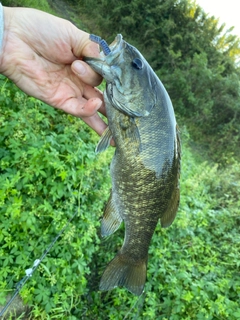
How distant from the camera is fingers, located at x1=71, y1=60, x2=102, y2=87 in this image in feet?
5.73

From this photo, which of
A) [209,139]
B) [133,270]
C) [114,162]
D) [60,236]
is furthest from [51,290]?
[209,139]

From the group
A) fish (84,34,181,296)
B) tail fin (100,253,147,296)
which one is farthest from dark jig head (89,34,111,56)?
→ tail fin (100,253,147,296)

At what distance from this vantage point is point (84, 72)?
5.79 ft

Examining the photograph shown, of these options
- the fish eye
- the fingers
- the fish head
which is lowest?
the fingers

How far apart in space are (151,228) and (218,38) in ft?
58.1

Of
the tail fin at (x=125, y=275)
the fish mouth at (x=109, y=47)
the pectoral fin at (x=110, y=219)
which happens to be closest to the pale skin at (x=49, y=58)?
the fish mouth at (x=109, y=47)

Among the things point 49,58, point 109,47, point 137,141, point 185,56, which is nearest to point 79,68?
point 109,47

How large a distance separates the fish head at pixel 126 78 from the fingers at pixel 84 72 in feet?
0.31

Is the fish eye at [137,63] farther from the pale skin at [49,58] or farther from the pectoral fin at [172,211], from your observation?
the pectoral fin at [172,211]

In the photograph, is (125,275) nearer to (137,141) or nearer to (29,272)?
(29,272)

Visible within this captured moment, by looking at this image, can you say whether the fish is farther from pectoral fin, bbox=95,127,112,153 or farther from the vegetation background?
the vegetation background

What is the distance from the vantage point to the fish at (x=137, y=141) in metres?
1.62

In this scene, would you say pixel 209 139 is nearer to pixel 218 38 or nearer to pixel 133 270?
pixel 218 38

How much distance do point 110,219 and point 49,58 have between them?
1.17 meters
